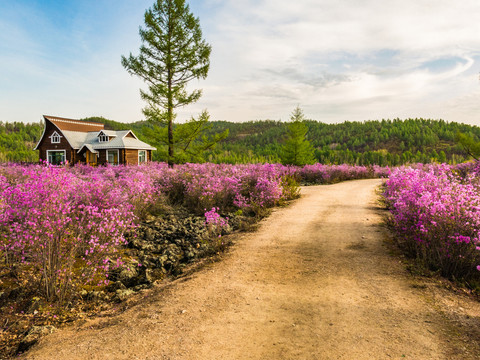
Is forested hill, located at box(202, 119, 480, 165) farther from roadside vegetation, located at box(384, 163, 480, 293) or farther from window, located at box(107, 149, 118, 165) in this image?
roadside vegetation, located at box(384, 163, 480, 293)

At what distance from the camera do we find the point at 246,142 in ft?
496

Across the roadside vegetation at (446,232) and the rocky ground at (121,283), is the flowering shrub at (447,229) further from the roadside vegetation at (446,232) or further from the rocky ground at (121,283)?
the rocky ground at (121,283)

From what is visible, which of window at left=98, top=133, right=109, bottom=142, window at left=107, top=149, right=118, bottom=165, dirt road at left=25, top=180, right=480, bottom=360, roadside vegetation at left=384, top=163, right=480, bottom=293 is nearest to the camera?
dirt road at left=25, top=180, right=480, bottom=360

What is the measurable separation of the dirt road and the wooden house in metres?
29.2

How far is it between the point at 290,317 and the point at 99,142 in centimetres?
3532

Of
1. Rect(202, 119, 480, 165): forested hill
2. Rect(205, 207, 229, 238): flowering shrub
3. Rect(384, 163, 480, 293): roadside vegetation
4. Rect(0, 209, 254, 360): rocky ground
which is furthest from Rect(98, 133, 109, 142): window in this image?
Rect(202, 119, 480, 165): forested hill

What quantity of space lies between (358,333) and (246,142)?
149 metres

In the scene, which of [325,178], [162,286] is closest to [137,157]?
[325,178]

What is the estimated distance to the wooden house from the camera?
32.0 metres

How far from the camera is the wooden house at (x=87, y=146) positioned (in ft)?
105

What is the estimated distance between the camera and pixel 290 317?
384 cm

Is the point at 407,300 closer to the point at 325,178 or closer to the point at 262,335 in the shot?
the point at 262,335

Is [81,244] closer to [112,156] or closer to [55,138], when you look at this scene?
[112,156]

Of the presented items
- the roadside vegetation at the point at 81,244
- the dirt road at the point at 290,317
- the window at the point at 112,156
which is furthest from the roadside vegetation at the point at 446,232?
the window at the point at 112,156
